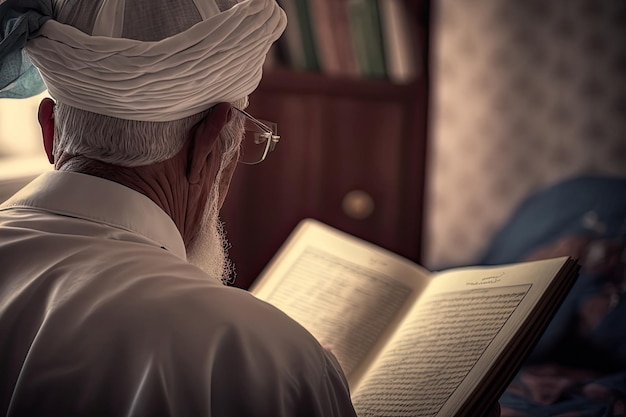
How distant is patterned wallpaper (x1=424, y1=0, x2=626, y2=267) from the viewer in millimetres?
2246

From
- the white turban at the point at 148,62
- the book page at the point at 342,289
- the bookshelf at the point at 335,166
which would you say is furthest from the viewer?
the bookshelf at the point at 335,166

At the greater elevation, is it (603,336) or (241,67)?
(241,67)

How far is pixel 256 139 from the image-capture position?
1.11m

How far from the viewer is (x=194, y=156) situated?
98 cm

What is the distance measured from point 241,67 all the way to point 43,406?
44cm

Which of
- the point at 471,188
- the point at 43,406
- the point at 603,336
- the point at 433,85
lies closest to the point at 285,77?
the point at 433,85

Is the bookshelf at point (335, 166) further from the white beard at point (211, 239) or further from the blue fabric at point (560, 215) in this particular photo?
the white beard at point (211, 239)

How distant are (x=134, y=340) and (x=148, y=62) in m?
0.31

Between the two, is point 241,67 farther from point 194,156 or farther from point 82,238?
point 82,238

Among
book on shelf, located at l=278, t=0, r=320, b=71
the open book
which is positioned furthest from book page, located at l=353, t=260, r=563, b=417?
book on shelf, located at l=278, t=0, r=320, b=71

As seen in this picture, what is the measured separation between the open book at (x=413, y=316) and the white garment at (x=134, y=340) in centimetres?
21

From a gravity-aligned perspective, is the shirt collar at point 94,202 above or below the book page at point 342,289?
above

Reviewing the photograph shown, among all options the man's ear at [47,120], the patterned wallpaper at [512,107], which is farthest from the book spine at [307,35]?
the man's ear at [47,120]

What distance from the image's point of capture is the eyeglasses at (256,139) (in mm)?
1093
